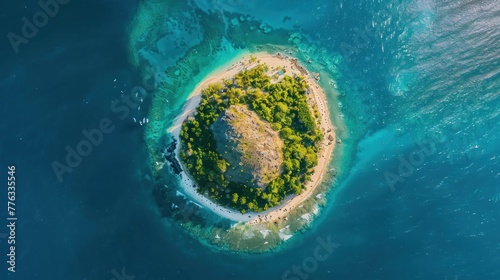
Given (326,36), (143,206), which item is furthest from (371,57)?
(143,206)

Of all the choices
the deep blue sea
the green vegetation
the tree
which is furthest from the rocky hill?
the deep blue sea

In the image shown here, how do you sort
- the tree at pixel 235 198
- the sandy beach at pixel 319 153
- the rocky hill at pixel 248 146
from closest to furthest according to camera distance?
1. the rocky hill at pixel 248 146
2. the tree at pixel 235 198
3. the sandy beach at pixel 319 153

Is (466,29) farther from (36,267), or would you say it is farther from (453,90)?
(36,267)

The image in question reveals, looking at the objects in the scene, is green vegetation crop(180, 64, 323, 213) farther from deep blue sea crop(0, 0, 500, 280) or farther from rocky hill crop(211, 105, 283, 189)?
deep blue sea crop(0, 0, 500, 280)

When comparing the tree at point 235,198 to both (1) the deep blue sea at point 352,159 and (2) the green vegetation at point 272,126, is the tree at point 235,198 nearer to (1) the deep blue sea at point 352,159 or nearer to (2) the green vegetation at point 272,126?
(2) the green vegetation at point 272,126

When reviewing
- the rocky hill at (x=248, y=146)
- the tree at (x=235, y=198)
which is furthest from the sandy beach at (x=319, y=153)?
the rocky hill at (x=248, y=146)

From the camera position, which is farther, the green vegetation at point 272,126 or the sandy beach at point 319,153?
the sandy beach at point 319,153
